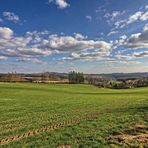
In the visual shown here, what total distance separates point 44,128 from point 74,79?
162m

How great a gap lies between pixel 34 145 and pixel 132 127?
290 inches

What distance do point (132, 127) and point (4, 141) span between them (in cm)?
848

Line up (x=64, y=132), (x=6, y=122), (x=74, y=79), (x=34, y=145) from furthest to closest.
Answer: (x=74, y=79), (x=6, y=122), (x=64, y=132), (x=34, y=145)

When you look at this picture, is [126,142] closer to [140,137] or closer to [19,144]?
[140,137]

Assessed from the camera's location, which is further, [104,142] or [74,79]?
[74,79]

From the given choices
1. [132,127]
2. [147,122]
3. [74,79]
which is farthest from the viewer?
[74,79]

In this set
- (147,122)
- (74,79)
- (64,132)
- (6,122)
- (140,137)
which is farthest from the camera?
(74,79)

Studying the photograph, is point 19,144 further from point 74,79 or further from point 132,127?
point 74,79

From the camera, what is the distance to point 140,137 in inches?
518

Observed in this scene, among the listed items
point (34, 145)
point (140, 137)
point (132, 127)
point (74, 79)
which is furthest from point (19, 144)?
point (74, 79)

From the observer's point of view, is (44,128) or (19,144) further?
(44,128)

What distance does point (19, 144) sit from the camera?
12.3 metres

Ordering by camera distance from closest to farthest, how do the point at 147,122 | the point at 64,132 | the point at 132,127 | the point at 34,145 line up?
1. the point at 34,145
2. the point at 64,132
3. the point at 132,127
4. the point at 147,122

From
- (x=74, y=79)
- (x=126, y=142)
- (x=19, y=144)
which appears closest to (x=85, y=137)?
(x=126, y=142)
